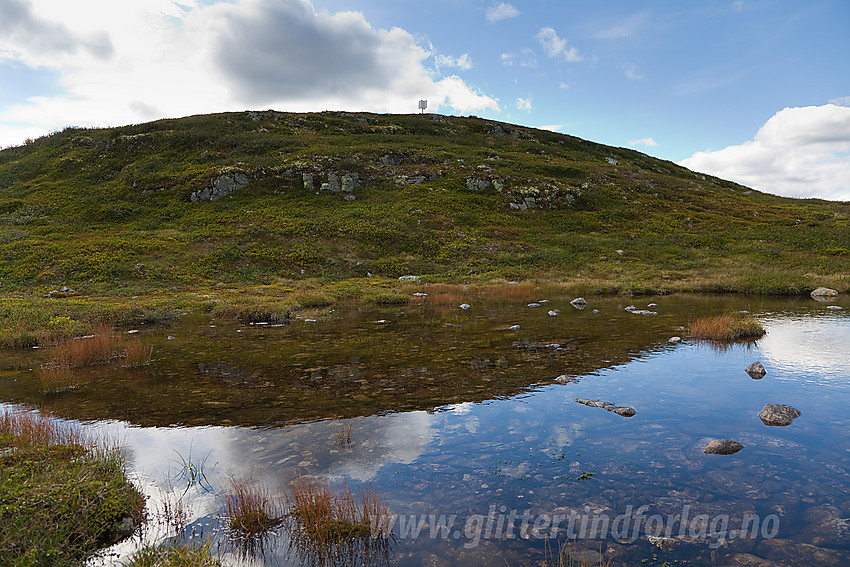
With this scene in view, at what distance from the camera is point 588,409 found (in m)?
10.4

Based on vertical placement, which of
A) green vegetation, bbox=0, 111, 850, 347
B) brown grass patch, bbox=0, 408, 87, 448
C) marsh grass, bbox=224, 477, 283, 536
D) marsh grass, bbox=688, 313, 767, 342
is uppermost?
green vegetation, bbox=0, 111, 850, 347

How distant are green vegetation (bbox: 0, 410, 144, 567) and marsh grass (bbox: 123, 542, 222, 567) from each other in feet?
2.29

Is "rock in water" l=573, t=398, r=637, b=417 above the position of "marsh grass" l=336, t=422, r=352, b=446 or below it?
above

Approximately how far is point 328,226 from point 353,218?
4069mm

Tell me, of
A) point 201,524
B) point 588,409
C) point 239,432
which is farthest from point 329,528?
point 588,409

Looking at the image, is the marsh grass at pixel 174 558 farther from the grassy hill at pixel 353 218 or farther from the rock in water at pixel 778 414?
the grassy hill at pixel 353 218

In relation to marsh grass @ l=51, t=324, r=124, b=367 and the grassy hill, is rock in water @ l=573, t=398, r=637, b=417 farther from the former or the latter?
the grassy hill

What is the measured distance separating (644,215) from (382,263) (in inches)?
1694

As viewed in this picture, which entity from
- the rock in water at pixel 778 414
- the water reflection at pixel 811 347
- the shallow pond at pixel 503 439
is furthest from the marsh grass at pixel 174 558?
the water reflection at pixel 811 347

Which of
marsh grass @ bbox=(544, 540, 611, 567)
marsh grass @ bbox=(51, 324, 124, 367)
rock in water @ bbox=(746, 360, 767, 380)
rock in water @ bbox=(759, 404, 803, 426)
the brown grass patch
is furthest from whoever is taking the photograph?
marsh grass @ bbox=(51, 324, 124, 367)

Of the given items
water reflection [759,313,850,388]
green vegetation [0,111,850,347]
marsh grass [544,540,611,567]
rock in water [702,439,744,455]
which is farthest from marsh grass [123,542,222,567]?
green vegetation [0,111,850,347]

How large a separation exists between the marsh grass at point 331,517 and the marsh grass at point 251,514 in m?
0.26

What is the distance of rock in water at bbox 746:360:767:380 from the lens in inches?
506

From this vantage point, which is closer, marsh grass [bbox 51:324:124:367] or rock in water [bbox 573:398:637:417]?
rock in water [bbox 573:398:637:417]
